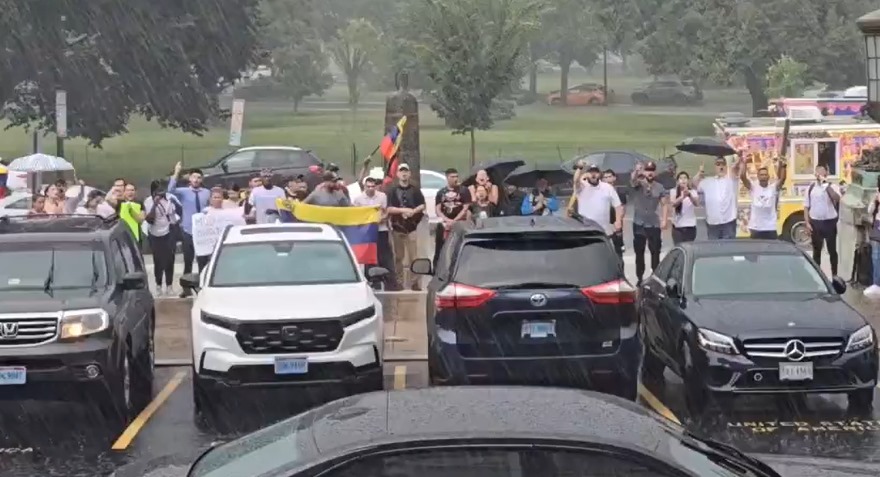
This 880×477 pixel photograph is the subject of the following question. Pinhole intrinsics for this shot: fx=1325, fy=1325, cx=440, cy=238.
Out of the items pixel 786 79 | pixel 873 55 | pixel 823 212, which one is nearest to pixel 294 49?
pixel 786 79

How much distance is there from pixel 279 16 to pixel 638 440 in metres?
70.5

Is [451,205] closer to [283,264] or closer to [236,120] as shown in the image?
[283,264]

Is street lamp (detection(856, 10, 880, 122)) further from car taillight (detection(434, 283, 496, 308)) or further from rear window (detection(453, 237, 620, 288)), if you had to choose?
car taillight (detection(434, 283, 496, 308))

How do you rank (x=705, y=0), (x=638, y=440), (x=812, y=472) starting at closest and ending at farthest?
1. (x=638, y=440)
2. (x=812, y=472)
3. (x=705, y=0)

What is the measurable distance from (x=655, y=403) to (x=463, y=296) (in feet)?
8.02

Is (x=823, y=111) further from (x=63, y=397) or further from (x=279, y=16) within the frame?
(x=279, y=16)

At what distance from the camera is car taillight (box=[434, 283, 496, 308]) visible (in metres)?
11.0

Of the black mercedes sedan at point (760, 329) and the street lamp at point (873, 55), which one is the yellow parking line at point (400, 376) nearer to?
the black mercedes sedan at point (760, 329)

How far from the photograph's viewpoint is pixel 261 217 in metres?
18.0

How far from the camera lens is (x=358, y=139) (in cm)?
5962

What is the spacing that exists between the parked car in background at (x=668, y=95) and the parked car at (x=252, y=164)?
59.2m

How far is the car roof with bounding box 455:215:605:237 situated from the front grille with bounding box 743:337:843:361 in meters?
1.60

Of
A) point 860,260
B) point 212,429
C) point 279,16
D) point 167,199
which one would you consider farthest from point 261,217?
point 279,16

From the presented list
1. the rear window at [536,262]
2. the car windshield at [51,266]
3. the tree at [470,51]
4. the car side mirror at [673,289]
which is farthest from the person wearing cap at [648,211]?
the tree at [470,51]
